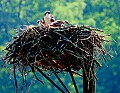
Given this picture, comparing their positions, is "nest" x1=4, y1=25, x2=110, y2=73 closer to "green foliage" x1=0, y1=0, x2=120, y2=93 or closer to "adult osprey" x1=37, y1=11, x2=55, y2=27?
"adult osprey" x1=37, y1=11, x2=55, y2=27

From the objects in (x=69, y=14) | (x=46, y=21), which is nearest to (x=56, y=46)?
(x=46, y=21)

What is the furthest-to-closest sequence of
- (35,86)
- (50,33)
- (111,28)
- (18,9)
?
(18,9)
(111,28)
(35,86)
(50,33)

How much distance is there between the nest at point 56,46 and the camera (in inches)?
132

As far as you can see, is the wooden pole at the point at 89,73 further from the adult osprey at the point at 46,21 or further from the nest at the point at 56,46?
the adult osprey at the point at 46,21

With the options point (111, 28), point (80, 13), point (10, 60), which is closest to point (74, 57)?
point (10, 60)

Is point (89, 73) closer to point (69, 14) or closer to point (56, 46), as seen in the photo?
point (56, 46)

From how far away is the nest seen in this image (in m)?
3.36

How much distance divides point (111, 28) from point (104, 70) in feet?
6.81

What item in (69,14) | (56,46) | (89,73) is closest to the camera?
(56,46)

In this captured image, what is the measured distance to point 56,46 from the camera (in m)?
3.35

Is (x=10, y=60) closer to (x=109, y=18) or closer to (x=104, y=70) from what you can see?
(x=104, y=70)

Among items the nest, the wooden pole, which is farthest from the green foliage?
the nest

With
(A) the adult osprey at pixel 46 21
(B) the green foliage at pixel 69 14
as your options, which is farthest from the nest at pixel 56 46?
(B) the green foliage at pixel 69 14

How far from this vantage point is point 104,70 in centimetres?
2284
